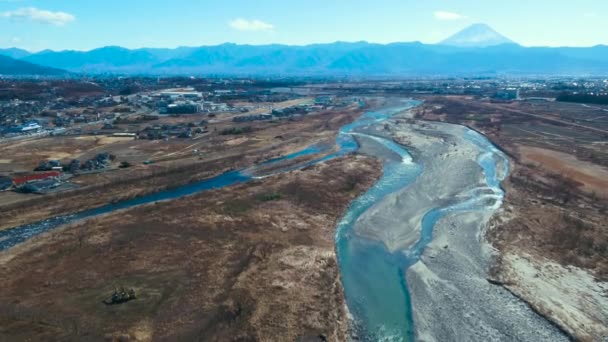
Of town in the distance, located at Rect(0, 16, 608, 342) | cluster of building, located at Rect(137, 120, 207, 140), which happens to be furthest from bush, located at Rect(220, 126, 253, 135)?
town in the distance, located at Rect(0, 16, 608, 342)

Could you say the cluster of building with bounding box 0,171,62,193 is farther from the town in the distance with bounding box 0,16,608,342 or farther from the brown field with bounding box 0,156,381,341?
the brown field with bounding box 0,156,381,341

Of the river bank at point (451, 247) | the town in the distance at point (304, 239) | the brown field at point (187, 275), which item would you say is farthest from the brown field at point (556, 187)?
the brown field at point (187, 275)

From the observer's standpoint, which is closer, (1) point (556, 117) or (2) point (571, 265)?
(2) point (571, 265)

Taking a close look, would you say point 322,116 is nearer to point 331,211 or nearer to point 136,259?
point 331,211

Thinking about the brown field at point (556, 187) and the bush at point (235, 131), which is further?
the bush at point (235, 131)

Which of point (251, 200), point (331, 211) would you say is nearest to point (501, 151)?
point (331, 211)

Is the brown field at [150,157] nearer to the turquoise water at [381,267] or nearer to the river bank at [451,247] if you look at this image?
the turquoise water at [381,267]
